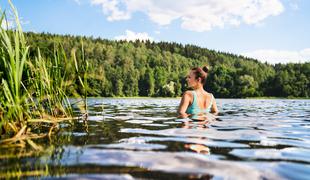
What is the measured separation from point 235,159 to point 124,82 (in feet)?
348

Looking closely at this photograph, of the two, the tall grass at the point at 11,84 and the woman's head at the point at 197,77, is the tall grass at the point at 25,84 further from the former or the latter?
the woman's head at the point at 197,77

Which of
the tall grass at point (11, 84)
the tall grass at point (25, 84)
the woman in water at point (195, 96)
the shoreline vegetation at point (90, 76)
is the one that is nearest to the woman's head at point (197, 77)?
the woman in water at point (195, 96)

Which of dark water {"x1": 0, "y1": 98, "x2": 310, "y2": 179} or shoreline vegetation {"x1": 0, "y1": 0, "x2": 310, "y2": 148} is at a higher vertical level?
shoreline vegetation {"x1": 0, "y1": 0, "x2": 310, "y2": 148}

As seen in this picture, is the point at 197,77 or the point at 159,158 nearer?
the point at 159,158

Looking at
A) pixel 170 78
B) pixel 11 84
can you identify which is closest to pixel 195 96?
pixel 11 84

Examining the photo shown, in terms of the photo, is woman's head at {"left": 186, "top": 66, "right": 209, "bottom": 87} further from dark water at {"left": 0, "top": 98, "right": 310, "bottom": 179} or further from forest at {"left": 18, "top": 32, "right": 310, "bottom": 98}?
forest at {"left": 18, "top": 32, "right": 310, "bottom": 98}

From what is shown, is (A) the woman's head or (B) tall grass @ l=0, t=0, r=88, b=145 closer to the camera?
(B) tall grass @ l=0, t=0, r=88, b=145

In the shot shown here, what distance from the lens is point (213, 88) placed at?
103562 mm

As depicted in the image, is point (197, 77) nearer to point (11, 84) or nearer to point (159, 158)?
point (11, 84)

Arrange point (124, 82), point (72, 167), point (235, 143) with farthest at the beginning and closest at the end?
point (124, 82) < point (235, 143) < point (72, 167)

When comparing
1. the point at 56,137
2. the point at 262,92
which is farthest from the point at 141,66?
the point at 56,137

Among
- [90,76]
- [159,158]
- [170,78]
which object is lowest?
[159,158]

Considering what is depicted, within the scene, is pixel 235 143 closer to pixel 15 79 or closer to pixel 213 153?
pixel 213 153

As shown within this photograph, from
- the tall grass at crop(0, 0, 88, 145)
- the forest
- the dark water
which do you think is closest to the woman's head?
the tall grass at crop(0, 0, 88, 145)
